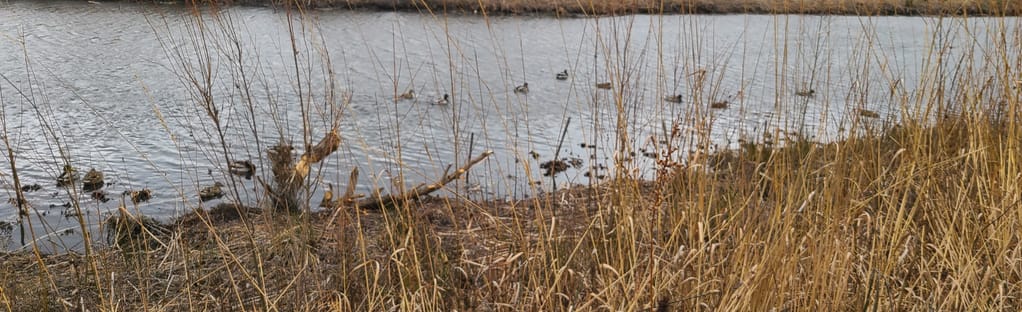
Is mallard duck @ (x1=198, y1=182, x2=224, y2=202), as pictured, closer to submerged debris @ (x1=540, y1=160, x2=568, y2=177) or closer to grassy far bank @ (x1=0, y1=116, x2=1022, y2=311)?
grassy far bank @ (x1=0, y1=116, x2=1022, y2=311)

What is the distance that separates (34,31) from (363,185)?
4.65 metres

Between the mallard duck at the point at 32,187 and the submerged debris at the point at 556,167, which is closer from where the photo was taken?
the mallard duck at the point at 32,187

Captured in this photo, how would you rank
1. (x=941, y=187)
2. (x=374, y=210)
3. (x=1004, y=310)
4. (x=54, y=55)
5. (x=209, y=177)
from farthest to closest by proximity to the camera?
(x=54, y=55)
(x=209, y=177)
(x=374, y=210)
(x=941, y=187)
(x=1004, y=310)

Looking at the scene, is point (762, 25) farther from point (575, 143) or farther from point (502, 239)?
point (502, 239)

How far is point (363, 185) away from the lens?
3770mm

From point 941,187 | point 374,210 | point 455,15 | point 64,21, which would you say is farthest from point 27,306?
point 455,15

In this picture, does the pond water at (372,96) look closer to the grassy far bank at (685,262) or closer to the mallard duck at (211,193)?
the mallard duck at (211,193)

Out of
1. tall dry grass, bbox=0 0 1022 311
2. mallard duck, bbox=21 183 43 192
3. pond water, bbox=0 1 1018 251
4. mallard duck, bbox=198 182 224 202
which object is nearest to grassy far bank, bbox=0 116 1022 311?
→ tall dry grass, bbox=0 0 1022 311

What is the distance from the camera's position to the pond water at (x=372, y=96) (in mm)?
2541

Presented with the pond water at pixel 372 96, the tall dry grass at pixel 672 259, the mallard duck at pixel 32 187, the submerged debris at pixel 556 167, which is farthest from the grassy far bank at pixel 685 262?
the submerged debris at pixel 556 167

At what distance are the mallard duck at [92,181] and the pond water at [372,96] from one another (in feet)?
0.18

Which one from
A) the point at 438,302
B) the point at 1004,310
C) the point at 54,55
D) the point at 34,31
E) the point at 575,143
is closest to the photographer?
the point at 1004,310

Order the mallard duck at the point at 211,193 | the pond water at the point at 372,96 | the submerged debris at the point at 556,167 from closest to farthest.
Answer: the pond water at the point at 372,96
the mallard duck at the point at 211,193
the submerged debris at the point at 556,167

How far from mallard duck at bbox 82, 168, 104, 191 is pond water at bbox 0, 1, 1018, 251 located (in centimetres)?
5
